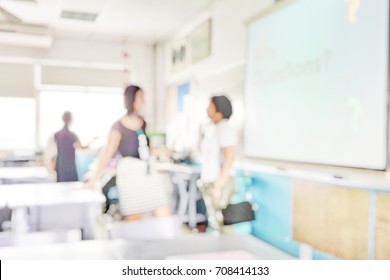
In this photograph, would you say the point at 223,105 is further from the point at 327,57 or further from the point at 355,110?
the point at 355,110

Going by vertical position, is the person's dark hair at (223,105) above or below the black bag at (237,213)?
above

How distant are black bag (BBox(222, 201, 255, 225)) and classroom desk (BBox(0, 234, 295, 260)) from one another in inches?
32.4

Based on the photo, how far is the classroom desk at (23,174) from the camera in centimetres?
192

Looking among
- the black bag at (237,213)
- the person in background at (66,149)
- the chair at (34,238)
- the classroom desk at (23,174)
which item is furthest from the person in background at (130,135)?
the black bag at (237,213)

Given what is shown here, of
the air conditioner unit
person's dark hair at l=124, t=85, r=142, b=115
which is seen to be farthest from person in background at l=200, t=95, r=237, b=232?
the air conditioner unit

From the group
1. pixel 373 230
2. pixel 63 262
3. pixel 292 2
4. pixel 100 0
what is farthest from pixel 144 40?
pixel 373 230

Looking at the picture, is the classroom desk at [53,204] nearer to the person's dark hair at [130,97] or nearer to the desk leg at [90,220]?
the desk leg at [90,220]

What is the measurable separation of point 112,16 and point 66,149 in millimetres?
665

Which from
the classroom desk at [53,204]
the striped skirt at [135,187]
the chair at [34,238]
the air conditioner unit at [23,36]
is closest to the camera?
the chair at [34,238]

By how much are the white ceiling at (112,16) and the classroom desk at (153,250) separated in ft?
2.82

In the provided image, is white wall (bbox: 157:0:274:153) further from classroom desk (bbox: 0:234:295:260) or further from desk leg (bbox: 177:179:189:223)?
classroom desk (bbox: 0:234:295:260)

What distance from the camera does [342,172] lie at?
2.46 meters

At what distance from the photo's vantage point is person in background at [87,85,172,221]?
196 centimetres

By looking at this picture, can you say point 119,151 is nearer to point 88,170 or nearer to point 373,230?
point 88,170
